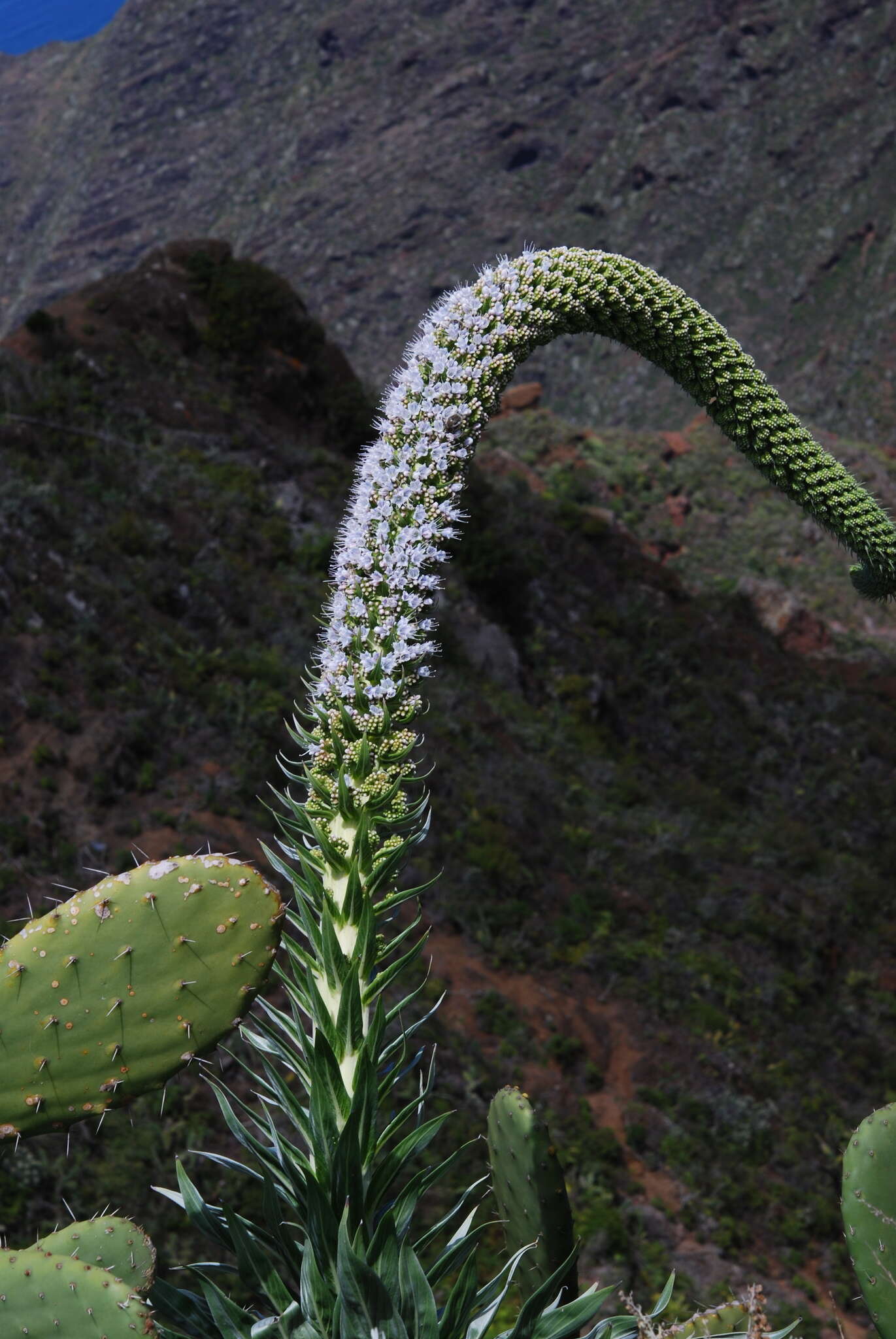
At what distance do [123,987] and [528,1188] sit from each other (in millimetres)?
1456

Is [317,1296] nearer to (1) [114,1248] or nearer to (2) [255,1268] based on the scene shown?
(2) [255,1268]

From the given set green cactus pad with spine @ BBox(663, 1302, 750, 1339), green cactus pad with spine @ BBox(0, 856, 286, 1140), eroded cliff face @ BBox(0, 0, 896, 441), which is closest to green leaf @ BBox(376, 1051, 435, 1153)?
green cactus pad with spine @ BBox(0, 856, 286, 1140)

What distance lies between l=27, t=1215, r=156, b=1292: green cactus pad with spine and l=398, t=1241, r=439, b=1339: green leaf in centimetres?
48

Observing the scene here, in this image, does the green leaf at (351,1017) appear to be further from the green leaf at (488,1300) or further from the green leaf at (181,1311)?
the green leaf at (181,1311)

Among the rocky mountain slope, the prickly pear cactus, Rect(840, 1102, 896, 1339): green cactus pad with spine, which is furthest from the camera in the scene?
the rocky mountain slope

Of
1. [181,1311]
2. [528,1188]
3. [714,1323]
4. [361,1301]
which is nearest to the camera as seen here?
[361,1301]

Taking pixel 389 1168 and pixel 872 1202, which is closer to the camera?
pixel 389 1168

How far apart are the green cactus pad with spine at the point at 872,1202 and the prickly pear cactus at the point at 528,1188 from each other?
2.34 ft

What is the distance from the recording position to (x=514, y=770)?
17594mm

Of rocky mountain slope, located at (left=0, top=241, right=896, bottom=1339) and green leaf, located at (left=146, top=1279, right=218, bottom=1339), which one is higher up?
green leaf, located at (left=146, top=1279, right=218, bottom=1339)

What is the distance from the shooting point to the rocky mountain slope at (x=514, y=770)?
11031mm

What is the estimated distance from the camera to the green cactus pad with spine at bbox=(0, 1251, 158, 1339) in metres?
1.57

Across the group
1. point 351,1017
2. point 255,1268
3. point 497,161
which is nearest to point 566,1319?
point 255,1268

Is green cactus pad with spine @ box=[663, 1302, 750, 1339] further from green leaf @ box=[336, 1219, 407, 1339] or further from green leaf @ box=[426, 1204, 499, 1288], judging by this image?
green leaf @ box=[336, 1219, 407, 1339]
